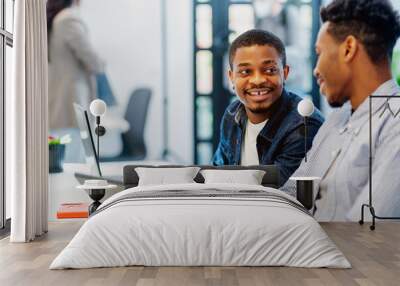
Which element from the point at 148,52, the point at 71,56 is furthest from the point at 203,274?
the point at 71,56

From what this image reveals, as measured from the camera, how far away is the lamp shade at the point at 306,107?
682cm

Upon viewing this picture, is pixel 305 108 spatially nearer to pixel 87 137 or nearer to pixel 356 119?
pixel 356 119

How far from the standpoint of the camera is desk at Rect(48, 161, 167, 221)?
7102 mm

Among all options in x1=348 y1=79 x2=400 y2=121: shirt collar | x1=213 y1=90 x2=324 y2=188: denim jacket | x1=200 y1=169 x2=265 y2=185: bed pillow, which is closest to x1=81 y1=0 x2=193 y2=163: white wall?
x1=213 y1=90 x2=324 y2=188: denim jacket

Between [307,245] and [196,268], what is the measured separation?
2.65 feet

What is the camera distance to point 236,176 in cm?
645

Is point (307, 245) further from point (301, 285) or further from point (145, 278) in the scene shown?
point (145, 278)

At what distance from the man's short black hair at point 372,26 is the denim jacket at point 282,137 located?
924 mm

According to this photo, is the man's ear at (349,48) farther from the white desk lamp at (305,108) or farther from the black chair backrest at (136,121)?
the black chair backrest at (136,121)

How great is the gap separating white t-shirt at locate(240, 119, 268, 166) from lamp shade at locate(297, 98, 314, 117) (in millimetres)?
444

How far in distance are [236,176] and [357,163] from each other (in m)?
1.43

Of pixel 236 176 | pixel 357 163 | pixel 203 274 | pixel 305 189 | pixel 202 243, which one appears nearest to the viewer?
pixel 203 274

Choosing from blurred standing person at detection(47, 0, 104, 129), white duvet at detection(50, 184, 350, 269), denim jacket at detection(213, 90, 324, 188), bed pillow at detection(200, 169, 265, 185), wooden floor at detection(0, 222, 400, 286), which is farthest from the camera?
blurred standing person at detection(47, 0, 104, 129)

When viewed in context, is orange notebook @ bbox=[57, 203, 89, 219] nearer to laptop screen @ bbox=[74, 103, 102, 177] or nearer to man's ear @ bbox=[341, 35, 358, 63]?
laptop screen @ bbox=[74, 103, 102, 177]
